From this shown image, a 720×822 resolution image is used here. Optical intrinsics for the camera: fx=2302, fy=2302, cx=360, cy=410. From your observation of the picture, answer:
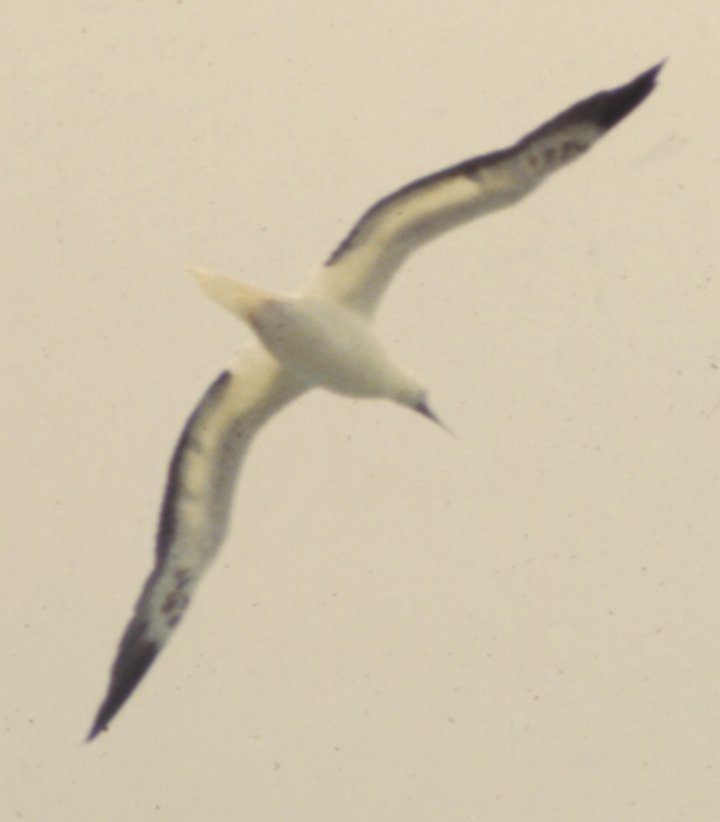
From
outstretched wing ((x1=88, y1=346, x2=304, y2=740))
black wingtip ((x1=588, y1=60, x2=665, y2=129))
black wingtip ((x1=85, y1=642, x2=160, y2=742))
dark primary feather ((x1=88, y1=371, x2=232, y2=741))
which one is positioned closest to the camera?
black wingtip ((x1=588, y1=60, x2=665, y2=129))

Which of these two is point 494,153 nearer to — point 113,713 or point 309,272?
point 309,272

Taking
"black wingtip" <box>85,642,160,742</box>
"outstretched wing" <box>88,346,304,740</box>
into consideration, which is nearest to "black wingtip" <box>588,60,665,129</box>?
"outstretched wing" <box>88,346,304,740</box>

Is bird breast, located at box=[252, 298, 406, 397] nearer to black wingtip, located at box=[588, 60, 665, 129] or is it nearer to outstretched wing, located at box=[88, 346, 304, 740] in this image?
outstretched wing, located at box=[88, 346, 304, 740]

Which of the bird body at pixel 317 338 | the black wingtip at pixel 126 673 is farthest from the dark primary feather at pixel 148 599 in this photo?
the bird body at pixel 317 338

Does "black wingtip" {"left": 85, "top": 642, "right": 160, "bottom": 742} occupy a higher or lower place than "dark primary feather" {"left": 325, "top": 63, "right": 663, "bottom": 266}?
lower

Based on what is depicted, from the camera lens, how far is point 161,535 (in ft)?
55.3

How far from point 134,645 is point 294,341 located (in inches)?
118

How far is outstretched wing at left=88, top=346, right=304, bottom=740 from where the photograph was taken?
1652 centimetres

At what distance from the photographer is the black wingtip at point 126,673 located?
16.9m

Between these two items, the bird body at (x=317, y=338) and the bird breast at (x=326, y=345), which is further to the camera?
the bird breast at (x=326, y=345)

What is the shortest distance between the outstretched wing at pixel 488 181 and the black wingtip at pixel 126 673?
11.9ft

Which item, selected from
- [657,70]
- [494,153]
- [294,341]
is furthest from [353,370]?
[657,70]

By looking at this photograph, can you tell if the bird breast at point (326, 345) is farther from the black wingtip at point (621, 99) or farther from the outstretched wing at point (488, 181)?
the black wingtip at point (621, 99)

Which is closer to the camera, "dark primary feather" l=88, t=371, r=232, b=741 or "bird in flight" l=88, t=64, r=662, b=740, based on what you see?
"bird in flight" l=88, t=64, r=662, b=740
